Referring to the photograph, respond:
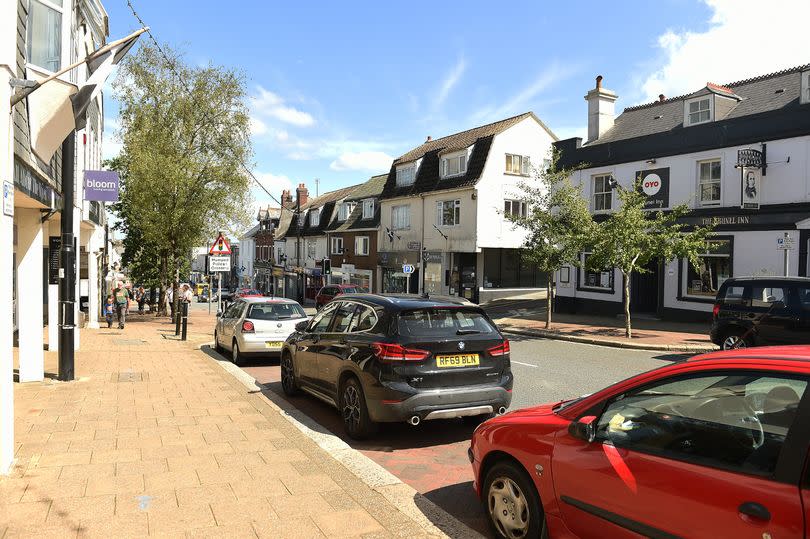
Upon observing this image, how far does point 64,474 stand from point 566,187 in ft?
57.4

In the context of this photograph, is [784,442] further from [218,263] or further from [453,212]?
[453,212]

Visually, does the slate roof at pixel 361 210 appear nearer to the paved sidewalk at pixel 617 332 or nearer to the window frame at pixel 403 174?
the window frame at pixel 403 174

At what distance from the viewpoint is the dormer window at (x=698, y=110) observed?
20411 mm

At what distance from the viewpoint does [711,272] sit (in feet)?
66.5

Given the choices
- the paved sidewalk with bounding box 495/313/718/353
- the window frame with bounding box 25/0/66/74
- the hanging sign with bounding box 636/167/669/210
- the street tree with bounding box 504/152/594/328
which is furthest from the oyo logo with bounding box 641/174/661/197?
the window frame with bounding box 25/0/66/74

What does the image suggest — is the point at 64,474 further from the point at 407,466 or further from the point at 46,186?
the point at 46,186

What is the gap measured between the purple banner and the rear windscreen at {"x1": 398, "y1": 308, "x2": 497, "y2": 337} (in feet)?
26.4

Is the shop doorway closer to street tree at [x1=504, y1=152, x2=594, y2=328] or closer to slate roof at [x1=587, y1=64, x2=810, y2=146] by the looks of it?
street tree at [x1=504, y1=152, x2=594, y2=328]

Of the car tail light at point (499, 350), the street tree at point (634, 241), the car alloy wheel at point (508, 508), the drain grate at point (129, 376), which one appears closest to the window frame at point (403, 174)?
the street tree at point (634, 241)

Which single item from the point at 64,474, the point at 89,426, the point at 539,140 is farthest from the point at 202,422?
the point at 539,140

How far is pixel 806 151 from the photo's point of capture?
17.5 metres

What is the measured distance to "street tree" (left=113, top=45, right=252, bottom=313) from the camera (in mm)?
22484

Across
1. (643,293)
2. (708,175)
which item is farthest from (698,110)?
(643,293)

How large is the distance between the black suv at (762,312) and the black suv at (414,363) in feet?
26.2
